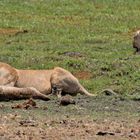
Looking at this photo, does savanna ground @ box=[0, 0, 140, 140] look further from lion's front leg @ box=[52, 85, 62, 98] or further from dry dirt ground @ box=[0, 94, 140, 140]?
lion's front leg @ box=[52, 85, 62, 98]

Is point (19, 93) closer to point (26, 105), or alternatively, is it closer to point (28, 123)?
point (26, 105)

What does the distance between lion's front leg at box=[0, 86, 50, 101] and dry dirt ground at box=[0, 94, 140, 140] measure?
0.16 metres

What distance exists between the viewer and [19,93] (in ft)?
42.5

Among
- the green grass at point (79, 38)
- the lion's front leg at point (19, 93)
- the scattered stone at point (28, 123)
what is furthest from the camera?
the green grass at point (79, 38)

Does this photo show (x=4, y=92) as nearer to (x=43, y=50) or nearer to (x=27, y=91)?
(x=27, y=91)

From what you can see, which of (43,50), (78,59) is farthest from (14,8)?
(78,59)

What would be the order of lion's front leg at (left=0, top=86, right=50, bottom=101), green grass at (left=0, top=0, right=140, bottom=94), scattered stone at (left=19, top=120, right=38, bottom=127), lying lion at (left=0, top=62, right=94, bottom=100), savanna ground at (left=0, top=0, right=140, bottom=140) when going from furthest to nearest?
1. green grass at (left=0, top=0, right=140, bottom=94)
2. lying lion at (left=0, top=62, right=94, bottom=100)
3. lion's front leg at (left=0, top=86, right=50, bottom=101)
4. scattered stone at (left=19, top=120, right=38, bottom=127)
5. savanna ground at (left=0, top=0, right=140, bottom=140)

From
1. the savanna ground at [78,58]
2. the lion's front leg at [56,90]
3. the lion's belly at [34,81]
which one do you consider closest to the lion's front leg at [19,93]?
the savanna ground at [78,58]

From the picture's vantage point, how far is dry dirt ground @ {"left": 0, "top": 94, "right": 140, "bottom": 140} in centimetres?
872

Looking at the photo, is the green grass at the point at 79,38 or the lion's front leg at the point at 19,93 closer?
the lion's front leg at the point at 19,93

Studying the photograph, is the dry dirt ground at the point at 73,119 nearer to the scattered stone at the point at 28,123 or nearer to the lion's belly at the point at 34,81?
the scattered stone at the point at 28,123

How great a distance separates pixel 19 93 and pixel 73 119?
2.89 m

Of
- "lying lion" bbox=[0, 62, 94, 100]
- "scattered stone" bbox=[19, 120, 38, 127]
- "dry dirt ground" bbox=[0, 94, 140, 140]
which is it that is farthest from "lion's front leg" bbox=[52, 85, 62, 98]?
"scattered stone" bbox=[19, 120, 38, 127]

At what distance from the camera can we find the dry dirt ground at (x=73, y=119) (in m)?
8.72
